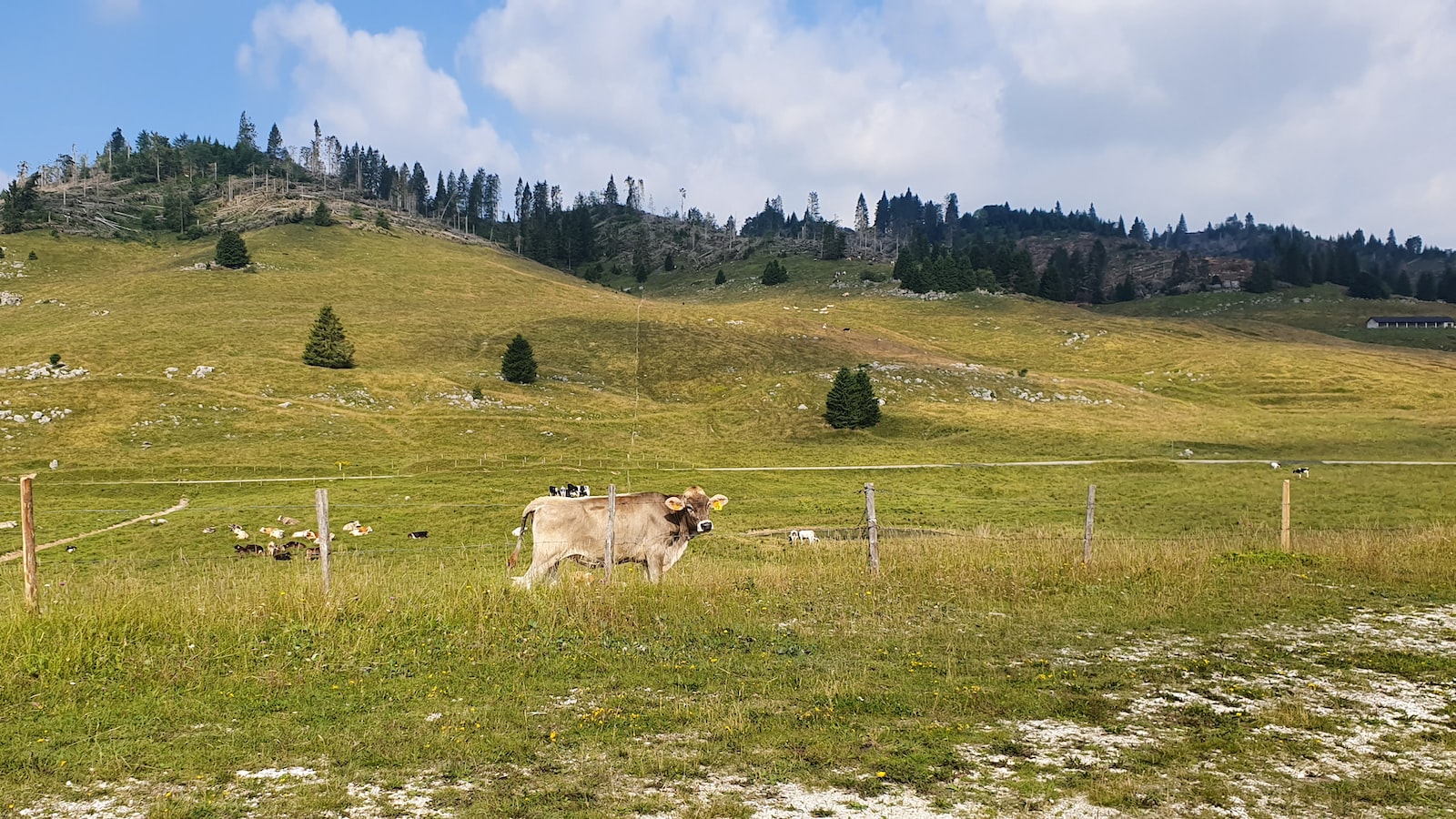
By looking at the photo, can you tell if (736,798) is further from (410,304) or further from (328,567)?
(410,304)

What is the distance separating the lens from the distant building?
156 metres

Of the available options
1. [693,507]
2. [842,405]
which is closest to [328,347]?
[842,405]

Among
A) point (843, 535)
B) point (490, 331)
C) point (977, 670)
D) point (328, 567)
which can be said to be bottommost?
point (843, 535)

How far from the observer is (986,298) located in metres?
156

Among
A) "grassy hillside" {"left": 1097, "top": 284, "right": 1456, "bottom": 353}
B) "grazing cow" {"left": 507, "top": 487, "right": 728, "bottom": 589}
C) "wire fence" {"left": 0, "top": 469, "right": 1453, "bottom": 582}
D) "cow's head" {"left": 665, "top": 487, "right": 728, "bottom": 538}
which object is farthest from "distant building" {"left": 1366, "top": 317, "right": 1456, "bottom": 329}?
"grazing cow" {"left": 507, "top": 487, "right": 728, "bottom": 589}

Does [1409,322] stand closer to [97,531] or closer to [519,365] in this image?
[519,365]

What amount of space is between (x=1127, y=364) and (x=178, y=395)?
102m

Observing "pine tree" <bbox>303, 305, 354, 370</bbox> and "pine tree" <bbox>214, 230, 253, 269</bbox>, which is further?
"pine tree" <bbox>214, 230, 253, 269</bbox>

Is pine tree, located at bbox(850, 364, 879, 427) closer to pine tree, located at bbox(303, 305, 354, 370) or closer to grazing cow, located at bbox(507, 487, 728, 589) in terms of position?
pine tree, located at bbox(303, 305, 354, 370)

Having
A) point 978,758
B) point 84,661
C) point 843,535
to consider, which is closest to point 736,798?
point 978,758

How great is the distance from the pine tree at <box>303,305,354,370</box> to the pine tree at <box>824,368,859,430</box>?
147 feet

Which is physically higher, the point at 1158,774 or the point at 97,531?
the point at 1158,774

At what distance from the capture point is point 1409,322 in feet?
520

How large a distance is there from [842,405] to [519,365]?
31.0 m
